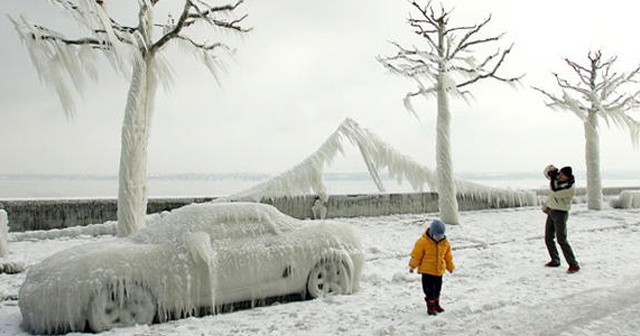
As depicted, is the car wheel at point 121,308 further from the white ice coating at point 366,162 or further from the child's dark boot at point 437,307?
the white ice coating at point 366,162

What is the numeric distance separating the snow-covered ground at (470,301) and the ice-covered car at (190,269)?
23 cm

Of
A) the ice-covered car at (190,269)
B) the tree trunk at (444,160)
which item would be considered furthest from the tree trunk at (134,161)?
the tree trunk at (444,160)

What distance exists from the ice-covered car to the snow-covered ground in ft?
0.76

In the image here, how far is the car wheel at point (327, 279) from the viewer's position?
22.1 ft

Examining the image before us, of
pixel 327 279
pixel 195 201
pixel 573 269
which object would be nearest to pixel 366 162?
pixel 195 201

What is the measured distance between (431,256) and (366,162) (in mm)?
10738

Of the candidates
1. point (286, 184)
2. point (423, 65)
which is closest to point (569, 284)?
point (286, 184)

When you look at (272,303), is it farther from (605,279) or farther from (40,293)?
(605,279)

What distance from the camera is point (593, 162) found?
66.7ft

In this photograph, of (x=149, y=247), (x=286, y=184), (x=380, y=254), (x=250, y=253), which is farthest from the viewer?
(x=286, y=184)

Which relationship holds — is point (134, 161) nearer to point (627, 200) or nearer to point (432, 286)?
point (432, 286)

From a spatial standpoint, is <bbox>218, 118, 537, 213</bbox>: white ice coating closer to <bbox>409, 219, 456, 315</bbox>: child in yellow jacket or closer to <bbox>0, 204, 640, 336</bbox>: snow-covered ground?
<bbox>0, 204, 640, 336</bbox>: snow-covered ground

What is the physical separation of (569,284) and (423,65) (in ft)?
34.3

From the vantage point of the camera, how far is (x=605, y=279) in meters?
7.79
